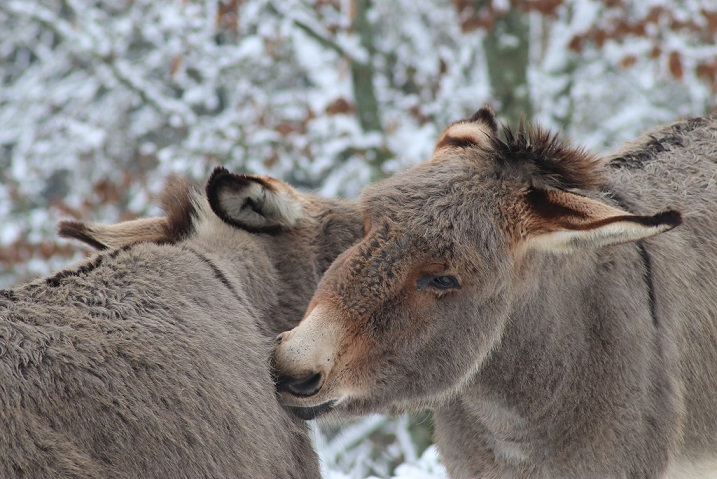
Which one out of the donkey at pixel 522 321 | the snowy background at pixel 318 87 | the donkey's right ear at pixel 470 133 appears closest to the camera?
the donkey at pixel 522 321

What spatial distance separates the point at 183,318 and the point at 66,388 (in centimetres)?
56

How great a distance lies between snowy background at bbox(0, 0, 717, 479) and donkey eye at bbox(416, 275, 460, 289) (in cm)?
565

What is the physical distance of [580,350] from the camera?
3492 mm

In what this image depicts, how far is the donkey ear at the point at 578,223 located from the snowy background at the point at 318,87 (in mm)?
5679

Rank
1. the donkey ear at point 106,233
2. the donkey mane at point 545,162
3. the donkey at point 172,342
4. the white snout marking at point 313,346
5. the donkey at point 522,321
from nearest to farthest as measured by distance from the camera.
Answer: the donkey at point 172,342
the white snout marking at point 313,346
the donkey at point 522,321
the donkey mane at point 545,162
the donkey ear at point 106,233

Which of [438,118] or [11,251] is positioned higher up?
[438,118]

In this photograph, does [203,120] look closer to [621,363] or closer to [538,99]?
[538,99]

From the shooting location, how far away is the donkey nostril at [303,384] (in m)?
3.11

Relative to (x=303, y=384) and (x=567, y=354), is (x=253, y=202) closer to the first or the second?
(x=303, y=384)

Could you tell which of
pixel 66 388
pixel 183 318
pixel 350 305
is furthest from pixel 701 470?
pixel 66 388

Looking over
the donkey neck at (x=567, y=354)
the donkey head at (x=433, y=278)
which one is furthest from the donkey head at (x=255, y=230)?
the donkey neck at (x=567, y=354)

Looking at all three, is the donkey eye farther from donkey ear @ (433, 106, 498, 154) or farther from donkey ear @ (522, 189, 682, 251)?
donkey ear @ (433, 106, 498, 154)

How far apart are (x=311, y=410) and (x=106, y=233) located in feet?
4.47

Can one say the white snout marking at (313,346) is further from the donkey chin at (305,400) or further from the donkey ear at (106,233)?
the donkey ear at (106,233)
